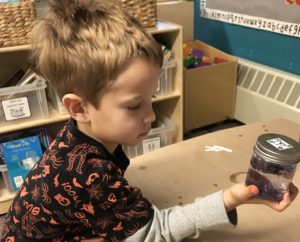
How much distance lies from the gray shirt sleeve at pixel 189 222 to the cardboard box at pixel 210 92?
1.24m

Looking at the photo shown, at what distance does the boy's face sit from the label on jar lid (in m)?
0.22

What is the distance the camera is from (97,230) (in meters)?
0.64

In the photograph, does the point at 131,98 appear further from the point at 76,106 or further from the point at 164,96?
the point at 164,96

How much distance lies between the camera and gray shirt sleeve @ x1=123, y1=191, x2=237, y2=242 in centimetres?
62

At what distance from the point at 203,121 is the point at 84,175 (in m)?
1.46

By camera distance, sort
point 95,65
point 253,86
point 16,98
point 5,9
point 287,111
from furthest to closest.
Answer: point 253,86 < point 287,111 < point 16,98 < point 5,9 < point 95,65

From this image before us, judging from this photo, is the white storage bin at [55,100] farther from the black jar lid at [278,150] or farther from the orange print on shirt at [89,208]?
the black jar lid at [278,150]

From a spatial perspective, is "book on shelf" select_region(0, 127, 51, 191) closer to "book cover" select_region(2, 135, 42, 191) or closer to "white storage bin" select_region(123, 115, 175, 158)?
"book cover" select_region(2, 135, 42, 191)

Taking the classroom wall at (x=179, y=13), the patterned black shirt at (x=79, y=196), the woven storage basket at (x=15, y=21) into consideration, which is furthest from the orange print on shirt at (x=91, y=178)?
the classroom wall at (x=179, y=13)

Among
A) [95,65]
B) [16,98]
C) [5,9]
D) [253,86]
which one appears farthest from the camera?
[253,86]

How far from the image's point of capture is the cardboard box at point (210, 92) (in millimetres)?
1854

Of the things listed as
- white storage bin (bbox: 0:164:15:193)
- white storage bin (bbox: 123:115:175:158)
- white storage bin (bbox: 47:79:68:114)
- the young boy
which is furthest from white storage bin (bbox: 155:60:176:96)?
the young boy

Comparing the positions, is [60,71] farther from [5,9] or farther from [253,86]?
[253,86]

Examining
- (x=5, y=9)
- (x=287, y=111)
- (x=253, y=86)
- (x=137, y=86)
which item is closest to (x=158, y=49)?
(x=137, y=86)
